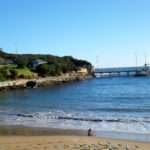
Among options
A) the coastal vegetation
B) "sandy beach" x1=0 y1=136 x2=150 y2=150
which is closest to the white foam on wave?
"sandy beach" x1=0 y1=136 x2=150 y2=150

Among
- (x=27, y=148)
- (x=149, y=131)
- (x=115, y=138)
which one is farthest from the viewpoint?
(x=149, y=131)

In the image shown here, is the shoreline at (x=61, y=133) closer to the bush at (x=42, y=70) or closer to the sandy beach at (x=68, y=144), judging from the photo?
the sandy beach at (x=68, y=144)

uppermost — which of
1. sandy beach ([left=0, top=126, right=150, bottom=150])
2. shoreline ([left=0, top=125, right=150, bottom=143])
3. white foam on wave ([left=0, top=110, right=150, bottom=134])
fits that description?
sandy beach ([left=0, top=126, right=150, bottom=150])

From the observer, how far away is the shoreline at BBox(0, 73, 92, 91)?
298ft

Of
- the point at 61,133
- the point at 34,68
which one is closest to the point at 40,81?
the point at 34,68

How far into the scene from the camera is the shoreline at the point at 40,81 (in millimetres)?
90812

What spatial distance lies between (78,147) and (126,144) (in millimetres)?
2714

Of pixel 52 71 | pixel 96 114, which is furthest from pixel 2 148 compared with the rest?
pixel 52 71

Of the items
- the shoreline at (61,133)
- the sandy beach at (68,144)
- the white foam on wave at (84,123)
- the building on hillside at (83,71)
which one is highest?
the building on hillside at (83,71)

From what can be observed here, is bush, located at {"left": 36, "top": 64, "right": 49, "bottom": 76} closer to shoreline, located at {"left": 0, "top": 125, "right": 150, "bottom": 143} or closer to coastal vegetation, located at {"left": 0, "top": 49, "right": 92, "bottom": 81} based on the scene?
coastal vegetation, located at {"left": 0, "top": 49, "right": 92, "bottom": 81}

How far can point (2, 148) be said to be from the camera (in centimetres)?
1789

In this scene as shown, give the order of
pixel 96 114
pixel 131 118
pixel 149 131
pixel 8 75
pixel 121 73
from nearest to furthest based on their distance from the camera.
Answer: pixel 149 131 < pixel 131 118 < pixel 96 114 < pixel 8 75 < pixel 121 73

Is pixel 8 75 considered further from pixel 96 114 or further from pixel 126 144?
pixel 126 144

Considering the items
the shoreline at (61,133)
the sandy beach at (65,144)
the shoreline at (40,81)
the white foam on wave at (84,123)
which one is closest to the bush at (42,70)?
the shoreline at (40,81)
